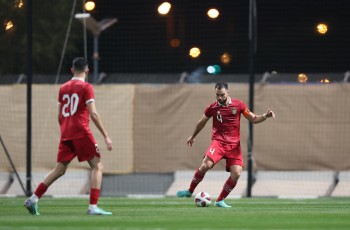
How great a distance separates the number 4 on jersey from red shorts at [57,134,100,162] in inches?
15.7

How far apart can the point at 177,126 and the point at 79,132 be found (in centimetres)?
993

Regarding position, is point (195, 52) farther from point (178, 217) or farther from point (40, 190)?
point (178, 217)

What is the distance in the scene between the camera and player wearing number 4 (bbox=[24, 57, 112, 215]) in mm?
16031

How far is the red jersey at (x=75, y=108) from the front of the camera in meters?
16.1

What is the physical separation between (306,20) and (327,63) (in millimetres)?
1423

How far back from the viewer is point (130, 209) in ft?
59.2

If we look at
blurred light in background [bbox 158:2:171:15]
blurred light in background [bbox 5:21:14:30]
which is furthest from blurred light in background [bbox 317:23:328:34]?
blurred light in background [bbox 5:21:14:30]

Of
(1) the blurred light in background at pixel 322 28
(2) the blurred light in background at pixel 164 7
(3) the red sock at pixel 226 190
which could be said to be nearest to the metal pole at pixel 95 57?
(2) the blurred light in background at pixel 164 7

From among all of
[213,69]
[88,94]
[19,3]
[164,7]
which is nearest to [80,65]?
[88,94]

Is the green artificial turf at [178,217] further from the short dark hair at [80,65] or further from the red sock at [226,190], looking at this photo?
the short dark hair at [80,65]

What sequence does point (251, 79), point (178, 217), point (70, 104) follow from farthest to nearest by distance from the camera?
point (251, 79) → point (70, 104) → point (178, 217)

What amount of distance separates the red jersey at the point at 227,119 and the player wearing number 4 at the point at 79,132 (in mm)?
4121

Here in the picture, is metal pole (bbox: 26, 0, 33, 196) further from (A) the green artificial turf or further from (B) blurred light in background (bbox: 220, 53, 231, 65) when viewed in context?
(B) blurred light in background (bbox: 220, 53, 231, 65)

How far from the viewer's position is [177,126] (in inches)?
1022
